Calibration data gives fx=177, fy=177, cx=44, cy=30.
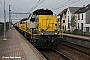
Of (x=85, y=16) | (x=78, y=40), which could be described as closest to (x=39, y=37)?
(x=78, y=40)

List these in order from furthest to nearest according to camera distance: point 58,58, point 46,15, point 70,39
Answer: point 70,39 < point 46,15 < point 58,58

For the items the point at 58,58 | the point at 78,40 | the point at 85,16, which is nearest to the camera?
the point at 58,58

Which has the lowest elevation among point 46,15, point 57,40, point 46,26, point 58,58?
point 58,58

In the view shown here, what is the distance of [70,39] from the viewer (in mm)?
26438

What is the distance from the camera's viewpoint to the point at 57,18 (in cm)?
1593

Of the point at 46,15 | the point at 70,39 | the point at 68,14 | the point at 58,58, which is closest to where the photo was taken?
the point at 58,58

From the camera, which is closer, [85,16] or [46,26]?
[46,26]

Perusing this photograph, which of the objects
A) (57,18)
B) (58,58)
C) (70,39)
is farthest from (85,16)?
(58,58)

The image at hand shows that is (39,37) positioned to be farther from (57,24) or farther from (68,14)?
(68,14)

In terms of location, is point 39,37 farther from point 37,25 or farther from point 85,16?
point 85,16

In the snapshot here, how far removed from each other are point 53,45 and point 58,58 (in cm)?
253

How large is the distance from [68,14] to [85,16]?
13397mm

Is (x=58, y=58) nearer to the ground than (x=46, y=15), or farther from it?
nearer to the ground

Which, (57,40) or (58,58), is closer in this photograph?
(58,58)
